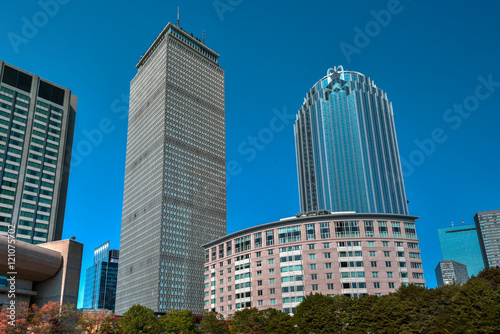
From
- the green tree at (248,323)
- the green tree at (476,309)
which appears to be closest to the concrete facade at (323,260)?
the green tree at (248,323)

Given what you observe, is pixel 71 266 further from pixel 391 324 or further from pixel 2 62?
pixel 2 62

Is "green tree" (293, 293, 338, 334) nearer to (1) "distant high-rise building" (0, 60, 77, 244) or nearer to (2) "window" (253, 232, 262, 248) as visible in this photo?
(2) "window" (253, 232, 262, 248)

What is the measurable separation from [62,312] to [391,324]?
76400 mm

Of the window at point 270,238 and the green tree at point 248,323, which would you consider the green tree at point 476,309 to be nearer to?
the green tree at point 248,323

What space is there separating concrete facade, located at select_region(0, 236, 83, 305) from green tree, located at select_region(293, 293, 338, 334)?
79.0 meters

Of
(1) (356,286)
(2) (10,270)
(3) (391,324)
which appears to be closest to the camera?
(2) (10,270)

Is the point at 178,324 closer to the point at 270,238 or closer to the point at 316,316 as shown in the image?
the point at 316,316

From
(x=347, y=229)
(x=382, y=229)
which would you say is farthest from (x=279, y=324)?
(x=382, y=229)

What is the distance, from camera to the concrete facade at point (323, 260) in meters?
123

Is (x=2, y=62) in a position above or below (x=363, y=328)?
above

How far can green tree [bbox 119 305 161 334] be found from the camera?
94613 mm

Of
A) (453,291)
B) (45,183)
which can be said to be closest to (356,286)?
(453,291)

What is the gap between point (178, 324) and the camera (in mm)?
104375

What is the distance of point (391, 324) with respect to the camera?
81.7 metres
